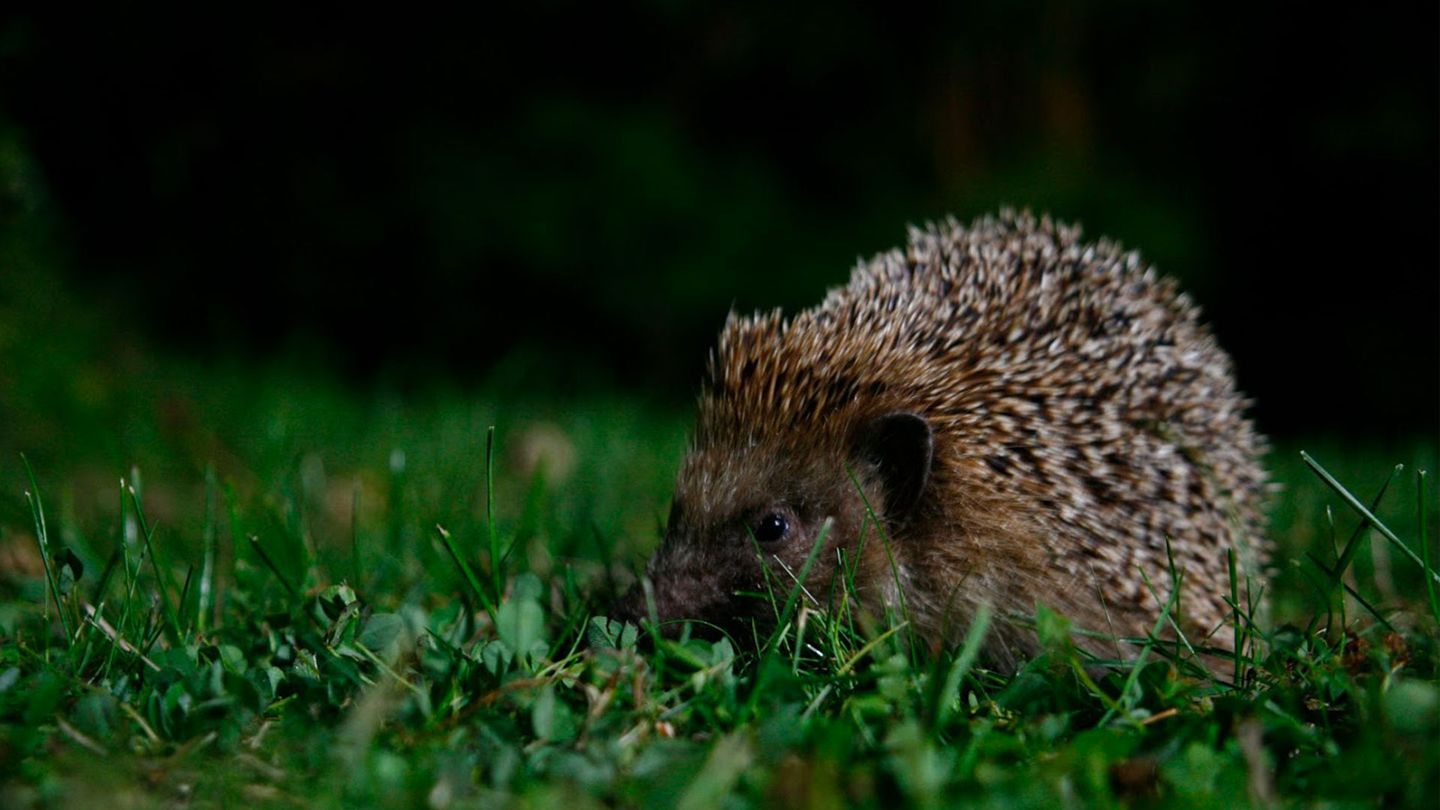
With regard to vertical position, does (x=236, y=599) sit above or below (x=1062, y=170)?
below

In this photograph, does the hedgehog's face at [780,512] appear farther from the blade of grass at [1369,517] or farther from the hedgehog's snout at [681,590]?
the blade of grass at [1369,517]

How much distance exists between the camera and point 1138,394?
2.94 m

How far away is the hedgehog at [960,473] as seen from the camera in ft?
8.66

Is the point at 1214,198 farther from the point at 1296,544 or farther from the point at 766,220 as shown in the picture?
the point at 1296,544

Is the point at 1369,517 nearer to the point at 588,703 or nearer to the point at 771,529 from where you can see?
the point at 771,529

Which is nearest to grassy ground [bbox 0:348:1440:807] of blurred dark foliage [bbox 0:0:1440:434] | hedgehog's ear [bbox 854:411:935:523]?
hedgehog's ear [bbox 854:411:935:523]

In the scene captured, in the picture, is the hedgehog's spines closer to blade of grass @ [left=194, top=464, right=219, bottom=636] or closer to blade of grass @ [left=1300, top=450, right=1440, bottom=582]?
blade of grass @ [left=1300, top=450, right=1440, bottom=582]

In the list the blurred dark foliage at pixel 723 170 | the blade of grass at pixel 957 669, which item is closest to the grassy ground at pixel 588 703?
the blade of grass at pixel 957 669

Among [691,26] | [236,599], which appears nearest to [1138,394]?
[236,599]

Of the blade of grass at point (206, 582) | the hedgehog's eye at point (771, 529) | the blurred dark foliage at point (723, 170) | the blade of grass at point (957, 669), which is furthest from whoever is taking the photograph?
the blurred dark foliage at point (723, 170)

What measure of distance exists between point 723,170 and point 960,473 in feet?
20.9

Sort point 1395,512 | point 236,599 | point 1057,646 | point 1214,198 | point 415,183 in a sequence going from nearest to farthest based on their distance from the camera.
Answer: point 1057,646
point 236,599
point 1395,512
point 415,183
point 1214,198

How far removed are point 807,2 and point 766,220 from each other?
1603 millimetres

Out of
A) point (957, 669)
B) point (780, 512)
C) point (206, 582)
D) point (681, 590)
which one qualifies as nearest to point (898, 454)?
point (780, 512)
